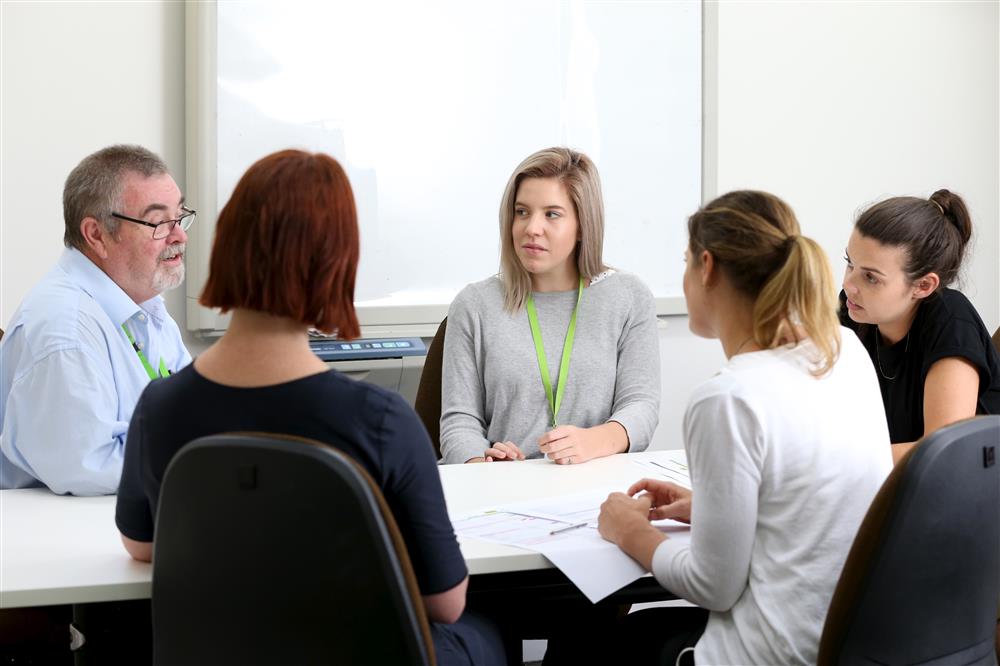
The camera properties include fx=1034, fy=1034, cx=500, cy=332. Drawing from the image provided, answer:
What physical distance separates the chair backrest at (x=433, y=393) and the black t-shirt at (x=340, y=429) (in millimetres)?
1299

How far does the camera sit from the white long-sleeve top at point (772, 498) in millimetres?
1373

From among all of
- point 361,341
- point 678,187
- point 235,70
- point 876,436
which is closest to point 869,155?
point 678,187

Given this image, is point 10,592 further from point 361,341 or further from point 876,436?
point 361,341

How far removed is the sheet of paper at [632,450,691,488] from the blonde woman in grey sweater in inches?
4.2

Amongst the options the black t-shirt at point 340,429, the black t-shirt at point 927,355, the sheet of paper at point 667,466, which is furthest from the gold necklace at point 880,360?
the black t-shirt at point 340,429

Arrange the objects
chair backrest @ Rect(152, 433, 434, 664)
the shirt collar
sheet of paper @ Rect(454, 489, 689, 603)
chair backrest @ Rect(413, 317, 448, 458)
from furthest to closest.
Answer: chair backrest @ Rect(413, 317, 448, 458) → the shirt collar → sheet of paper @ Rect(454, 489, 689, 603) → chair backrest @ Rect(152, 433, 434, 664)

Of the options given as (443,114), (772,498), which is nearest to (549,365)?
(772,498)

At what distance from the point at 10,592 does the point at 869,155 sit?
4152mm

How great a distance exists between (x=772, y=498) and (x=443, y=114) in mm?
2784

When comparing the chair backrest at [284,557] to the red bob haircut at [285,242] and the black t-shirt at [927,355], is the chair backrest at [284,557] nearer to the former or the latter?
the red bob haircut at [285,242]

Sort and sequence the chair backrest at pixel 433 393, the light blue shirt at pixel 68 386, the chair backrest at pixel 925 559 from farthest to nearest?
the chair backrest at pixel 433 393 → the light blue shirt at pixel 68 386 → the chair backrest at pixel 925 559

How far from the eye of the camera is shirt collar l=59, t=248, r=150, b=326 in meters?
2.05

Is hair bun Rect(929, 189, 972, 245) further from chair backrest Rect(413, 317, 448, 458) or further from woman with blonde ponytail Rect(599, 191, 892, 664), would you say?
chair backrest Rect(413, 317, 448, 458)

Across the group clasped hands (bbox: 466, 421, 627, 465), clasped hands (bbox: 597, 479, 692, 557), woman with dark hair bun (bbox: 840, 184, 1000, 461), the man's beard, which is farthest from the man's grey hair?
woman with dark hair bun (bbox: 840, 184, 1000, 461)
